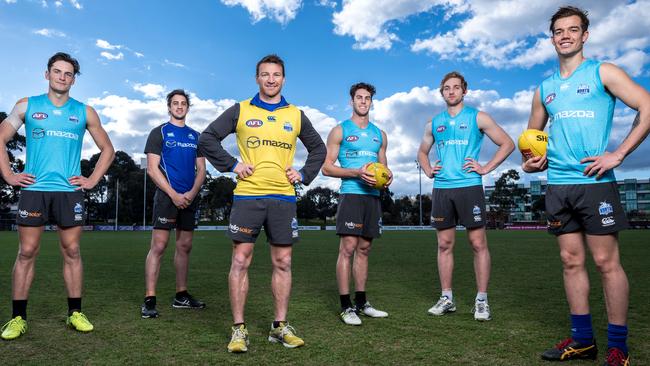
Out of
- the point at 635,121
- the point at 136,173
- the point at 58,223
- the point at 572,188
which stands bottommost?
the point at 58,223

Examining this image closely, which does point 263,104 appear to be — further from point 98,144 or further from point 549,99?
point 549,99

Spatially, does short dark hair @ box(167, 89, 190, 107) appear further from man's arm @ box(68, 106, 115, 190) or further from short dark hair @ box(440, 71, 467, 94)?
short dark hair @ box(440, 71, 467, 94)

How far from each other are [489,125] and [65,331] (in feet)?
17.1

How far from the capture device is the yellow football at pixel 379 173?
5.75 metres

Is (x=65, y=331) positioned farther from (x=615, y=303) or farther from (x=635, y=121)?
(x=635, y=121)

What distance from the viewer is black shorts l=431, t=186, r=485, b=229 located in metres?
5.88

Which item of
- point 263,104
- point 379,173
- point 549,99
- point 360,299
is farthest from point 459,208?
point 263,104

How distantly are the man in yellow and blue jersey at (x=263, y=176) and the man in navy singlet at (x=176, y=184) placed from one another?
1.71 meters

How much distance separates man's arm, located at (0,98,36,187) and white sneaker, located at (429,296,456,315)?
448 cm

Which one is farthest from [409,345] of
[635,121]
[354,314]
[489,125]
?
[489,125]

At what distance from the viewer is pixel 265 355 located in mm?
4070

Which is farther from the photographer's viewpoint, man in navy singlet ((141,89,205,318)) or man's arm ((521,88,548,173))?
man in navy singlet ((141,89,205,318))

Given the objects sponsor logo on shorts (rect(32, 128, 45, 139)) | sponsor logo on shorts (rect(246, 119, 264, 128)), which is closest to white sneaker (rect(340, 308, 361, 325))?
sponsor logo on shorts (rect(246, 119, 264, 128))

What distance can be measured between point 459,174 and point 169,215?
143 inches
